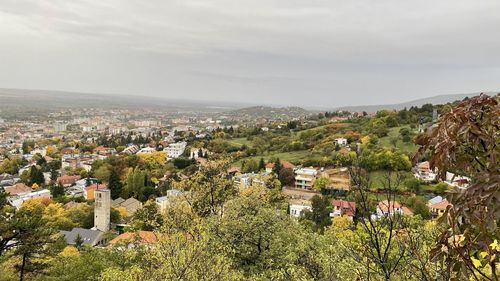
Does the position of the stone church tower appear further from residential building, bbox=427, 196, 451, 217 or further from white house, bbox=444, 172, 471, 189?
white house, bbox=444, 172, 471, 189

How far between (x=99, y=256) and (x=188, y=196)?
21.1 feet

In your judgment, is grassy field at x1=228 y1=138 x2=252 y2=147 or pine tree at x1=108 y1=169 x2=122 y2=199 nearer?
pine tree at x1=108 y1=169 x2=122 y2=199

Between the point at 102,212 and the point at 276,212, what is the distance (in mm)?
27064

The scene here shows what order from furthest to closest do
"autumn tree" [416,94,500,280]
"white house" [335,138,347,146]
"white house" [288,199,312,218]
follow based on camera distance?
"white house" [335,138,347,146] < "white house" [288,199,312,218] < "autumn tree" [416,94,500,280]

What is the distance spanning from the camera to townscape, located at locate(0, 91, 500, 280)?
265 centimetres

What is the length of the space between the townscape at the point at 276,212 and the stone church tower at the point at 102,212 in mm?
126

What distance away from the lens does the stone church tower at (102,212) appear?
36.9 meters

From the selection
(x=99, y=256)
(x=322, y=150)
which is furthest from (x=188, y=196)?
(x=322, y=150)

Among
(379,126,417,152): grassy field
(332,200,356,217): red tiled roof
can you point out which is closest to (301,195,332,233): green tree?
(332,200,356,217): red tiled roof

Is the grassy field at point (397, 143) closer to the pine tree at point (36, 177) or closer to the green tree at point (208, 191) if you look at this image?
the green tree at point (208, 191)

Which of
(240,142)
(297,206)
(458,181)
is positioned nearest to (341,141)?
(240,142)

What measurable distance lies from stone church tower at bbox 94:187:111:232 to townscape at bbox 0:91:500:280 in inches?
4.9

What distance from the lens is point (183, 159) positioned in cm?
6675

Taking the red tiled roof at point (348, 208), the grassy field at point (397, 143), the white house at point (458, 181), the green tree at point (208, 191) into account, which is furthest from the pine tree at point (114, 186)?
the white house at point (458, 181)
